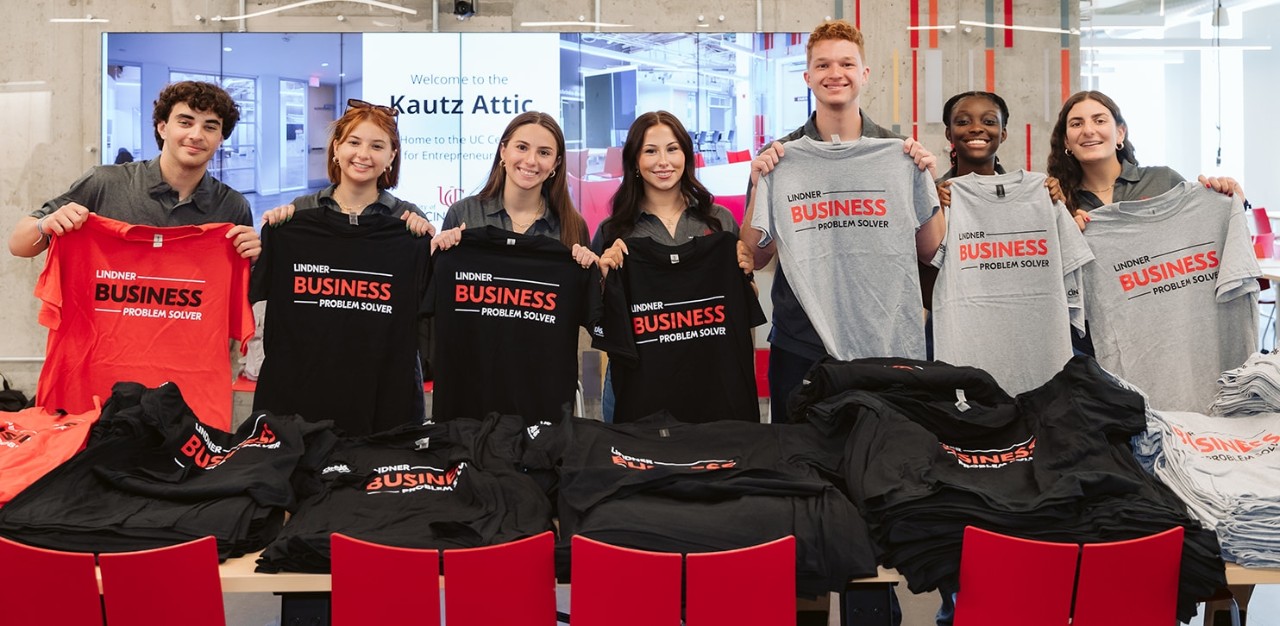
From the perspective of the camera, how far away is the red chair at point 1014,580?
1844mm

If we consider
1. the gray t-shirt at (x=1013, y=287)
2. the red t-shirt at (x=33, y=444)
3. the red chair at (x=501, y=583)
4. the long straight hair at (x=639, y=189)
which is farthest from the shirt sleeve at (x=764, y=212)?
the red t-shirt at (x=33, y=444)

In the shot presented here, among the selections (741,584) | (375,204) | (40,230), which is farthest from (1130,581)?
(40,230)

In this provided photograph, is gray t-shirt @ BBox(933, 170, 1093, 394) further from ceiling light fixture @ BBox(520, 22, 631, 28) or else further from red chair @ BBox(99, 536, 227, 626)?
ceiling light fixture @ BBox(520, 22, 631, 28)

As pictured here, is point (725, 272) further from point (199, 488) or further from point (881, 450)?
point (199, 488)

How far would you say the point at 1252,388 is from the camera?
242 cm

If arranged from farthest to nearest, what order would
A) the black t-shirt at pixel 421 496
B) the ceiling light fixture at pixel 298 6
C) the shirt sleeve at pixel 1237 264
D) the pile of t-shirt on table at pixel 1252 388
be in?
the ceiling light fixture at pixel 298 6 → the shirt sleeve at pixel 1237 264 → the pile of t-shirt on table at pixel 1252 388 → the black t-shirt at pixel 421 496

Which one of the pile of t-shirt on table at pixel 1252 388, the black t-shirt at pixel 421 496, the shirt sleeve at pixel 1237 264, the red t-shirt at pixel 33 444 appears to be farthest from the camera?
the shirt sleeve at pixel 1237 264

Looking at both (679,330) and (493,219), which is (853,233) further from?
(493,219)

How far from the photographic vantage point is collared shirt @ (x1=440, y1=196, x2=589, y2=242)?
10.3 feet

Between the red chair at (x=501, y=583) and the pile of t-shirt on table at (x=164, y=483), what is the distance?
476 mm

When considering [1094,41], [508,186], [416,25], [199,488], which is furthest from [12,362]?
[1094,41]

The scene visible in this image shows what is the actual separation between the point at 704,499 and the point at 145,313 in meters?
1.97

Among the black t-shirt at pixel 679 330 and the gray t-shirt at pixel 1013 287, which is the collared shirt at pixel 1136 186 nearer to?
the gray t-shirt at pixel 1013 287

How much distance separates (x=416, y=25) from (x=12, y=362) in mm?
3158
